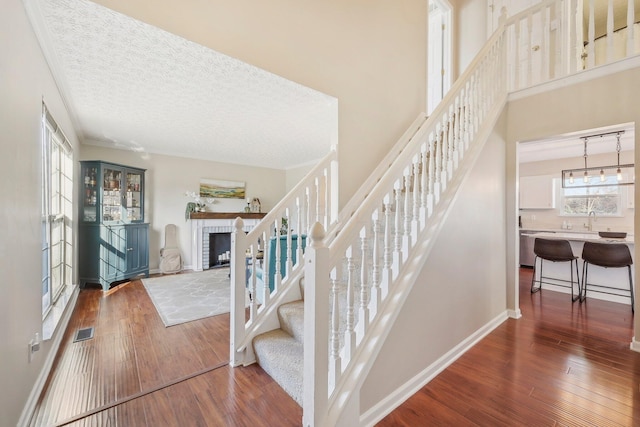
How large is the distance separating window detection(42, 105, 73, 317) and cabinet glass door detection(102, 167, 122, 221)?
21.4 inches

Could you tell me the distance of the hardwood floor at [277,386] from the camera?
5.07 ft

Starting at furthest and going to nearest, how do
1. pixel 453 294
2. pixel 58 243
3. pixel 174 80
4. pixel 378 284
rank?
1. pixel 58 243
2. pixel 174 80
3. pixel 453 294
4. pixel 378 284

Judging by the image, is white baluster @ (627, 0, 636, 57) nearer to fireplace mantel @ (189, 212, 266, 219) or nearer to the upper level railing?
the upper level railing

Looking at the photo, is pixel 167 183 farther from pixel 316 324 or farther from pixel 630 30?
pixel 630 30

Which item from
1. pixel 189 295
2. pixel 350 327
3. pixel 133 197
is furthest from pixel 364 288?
pixel 133 197

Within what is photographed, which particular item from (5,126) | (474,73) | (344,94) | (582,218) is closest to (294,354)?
(5,126)

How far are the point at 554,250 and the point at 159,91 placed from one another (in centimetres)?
538

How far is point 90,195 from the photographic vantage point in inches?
161

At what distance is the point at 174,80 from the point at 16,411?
8.29ft

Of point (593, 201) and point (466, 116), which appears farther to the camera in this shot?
point (593, 201)

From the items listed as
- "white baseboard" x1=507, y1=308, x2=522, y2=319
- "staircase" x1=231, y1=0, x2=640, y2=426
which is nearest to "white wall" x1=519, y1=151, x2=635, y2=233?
"staircase" x1=231, y1=0, x2=640, y2=426

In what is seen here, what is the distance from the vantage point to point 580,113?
8.58 ft

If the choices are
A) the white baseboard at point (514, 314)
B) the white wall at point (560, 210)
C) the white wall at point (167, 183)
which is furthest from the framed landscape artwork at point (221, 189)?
the white wall at point (560, 210)

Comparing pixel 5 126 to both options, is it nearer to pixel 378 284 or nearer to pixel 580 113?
pixel 378 284
